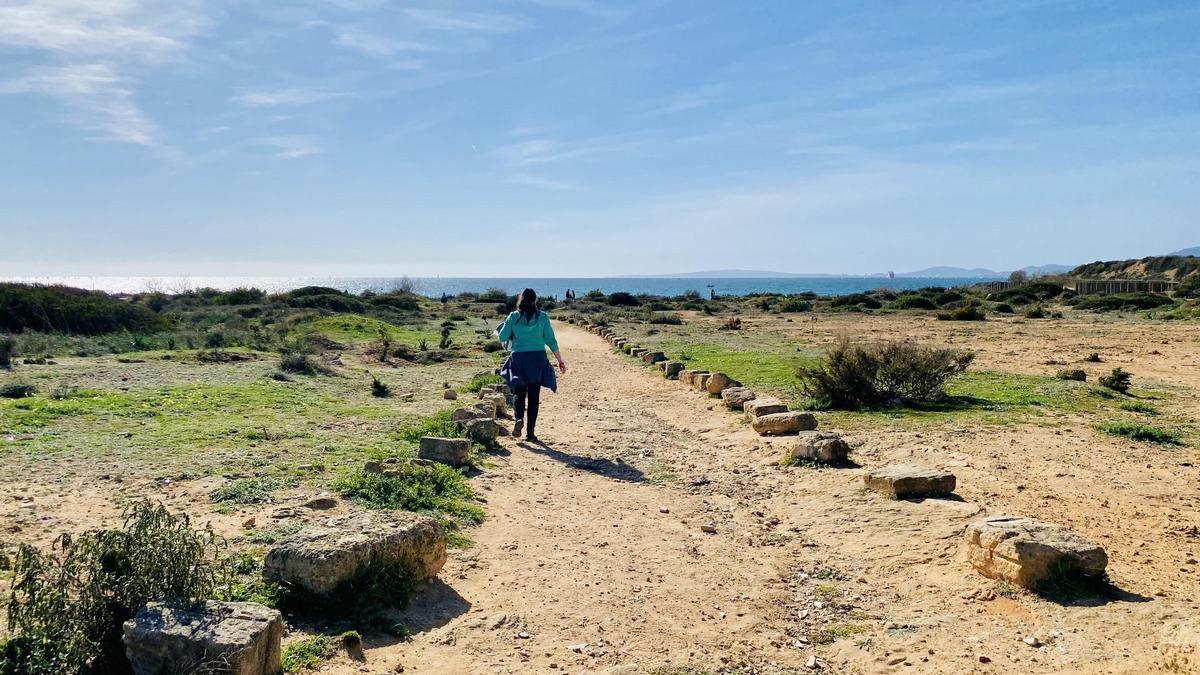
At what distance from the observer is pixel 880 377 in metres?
13.3

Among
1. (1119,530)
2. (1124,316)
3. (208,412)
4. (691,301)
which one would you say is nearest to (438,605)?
(1119,530)

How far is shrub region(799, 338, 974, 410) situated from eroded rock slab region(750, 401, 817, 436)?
2.34 metres

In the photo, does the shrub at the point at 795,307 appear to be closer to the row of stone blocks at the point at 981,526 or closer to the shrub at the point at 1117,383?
the shrub at the point at 1117,383

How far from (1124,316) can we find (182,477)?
1538 inches

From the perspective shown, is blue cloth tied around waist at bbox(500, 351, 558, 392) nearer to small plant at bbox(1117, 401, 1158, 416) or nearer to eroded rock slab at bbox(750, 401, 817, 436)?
eroded rock slab at bbox(750, 401, 817, 436)

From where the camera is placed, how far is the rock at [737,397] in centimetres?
1269

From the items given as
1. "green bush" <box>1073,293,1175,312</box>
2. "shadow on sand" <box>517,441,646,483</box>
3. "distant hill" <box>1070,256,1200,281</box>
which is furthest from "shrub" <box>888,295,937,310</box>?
"shadow on sand" <box>517,441,646,483</box>

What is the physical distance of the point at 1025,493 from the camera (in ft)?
24.7

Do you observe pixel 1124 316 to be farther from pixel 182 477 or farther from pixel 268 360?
pixel 182 477

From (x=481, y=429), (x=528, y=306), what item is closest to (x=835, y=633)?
(x=481, y=429)

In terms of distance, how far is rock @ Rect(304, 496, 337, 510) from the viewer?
6.88 meters

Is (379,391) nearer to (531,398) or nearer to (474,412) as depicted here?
(474,412)

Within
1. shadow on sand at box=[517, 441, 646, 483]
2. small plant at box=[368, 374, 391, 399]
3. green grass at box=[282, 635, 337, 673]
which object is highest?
small plant at box=[368, 374, 391, 399]

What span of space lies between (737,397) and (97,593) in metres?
10.1
